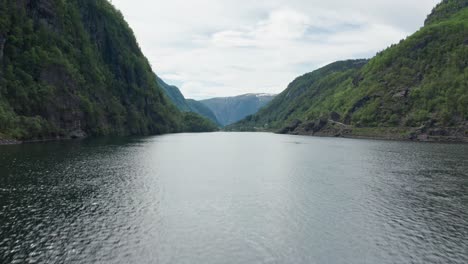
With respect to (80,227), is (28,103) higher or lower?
higher

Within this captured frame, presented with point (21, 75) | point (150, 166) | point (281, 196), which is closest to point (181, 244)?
point (281, 196)

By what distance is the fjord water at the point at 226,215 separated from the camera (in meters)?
34.0

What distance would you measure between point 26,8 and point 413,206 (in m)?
208

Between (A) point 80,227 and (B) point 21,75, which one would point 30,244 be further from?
(B) point 21,75

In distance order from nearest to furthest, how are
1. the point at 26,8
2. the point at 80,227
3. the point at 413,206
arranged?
the point at 80,227 < the point at 413,206 < the point at 26,8

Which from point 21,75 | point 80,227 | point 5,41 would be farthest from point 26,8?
point 80,227

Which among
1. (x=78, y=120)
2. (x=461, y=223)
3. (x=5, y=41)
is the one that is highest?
(x=5, y=41)

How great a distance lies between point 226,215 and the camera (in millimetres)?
47781

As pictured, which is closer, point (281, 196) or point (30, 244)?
point (30, 244)

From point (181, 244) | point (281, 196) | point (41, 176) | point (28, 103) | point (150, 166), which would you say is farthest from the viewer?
point (28, 103)

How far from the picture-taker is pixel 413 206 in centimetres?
5262

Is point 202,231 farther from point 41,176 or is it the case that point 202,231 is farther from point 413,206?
point 41,176

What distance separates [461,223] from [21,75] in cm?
18119

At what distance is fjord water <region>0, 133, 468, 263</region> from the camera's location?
3400 centimetres
